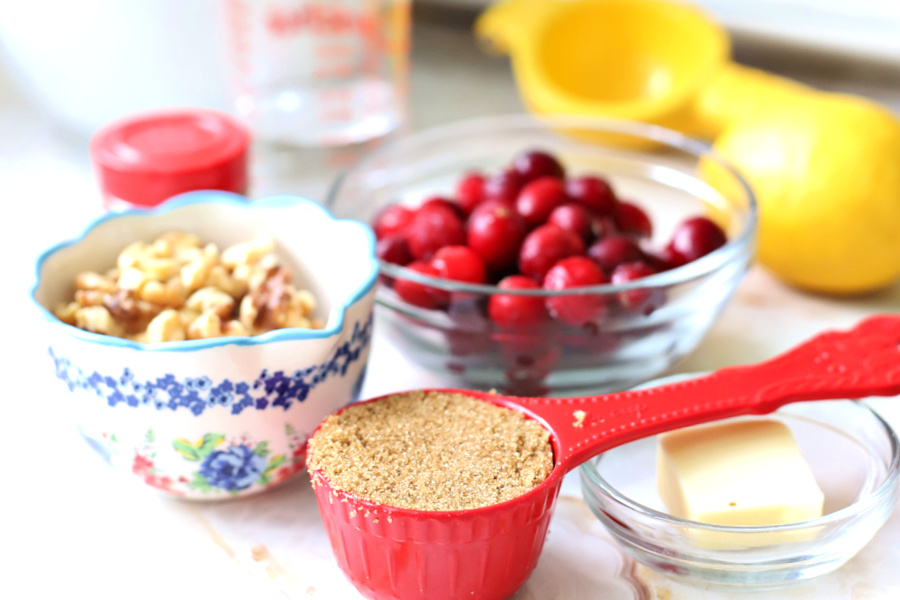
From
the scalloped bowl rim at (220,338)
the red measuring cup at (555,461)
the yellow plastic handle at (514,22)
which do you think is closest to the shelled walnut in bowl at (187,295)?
the scalloped bowl rim at (220,338)

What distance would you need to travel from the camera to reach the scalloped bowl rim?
0.49 meters

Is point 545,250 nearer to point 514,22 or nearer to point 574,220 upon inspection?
point 574,220

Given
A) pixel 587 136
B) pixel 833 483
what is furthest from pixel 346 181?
pixel 833 483

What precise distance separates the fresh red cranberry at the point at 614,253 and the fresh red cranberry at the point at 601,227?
0.13 feet

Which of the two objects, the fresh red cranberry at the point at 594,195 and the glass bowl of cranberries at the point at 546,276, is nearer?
the glass bowl of cranberries at the point at 546,276

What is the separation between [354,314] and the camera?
550 millimetres

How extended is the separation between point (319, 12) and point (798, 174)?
532 millimetres

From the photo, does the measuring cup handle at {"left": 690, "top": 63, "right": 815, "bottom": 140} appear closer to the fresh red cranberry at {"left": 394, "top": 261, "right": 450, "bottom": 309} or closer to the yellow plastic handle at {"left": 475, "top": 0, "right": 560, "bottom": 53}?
the yellow plastic handle at {"left": 475, "top": 0, "right": 560, "bottom": 53}

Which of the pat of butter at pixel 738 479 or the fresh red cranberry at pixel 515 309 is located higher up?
the fresh red cranberry at pixel 515 309

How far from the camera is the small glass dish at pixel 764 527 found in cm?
49

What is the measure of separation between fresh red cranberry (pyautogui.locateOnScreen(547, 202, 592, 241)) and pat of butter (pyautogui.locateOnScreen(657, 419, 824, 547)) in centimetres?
19

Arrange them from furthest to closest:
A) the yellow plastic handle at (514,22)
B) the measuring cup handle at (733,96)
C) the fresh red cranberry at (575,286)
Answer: the yellow plastic handle at (514,22) → the measuring cup handle at (733,96) → the fresh red cranberry at (575,286)

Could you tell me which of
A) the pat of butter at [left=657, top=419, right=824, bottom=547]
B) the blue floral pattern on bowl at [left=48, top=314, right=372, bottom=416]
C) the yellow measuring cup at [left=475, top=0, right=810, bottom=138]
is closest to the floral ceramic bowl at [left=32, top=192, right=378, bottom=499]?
the blue floral pattern on bowl at [left=48, top=314, right=372, bottom=416]

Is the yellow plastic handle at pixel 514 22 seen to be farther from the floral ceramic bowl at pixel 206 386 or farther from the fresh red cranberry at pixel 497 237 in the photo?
the floral ceramic bowl at pixel 206 386
